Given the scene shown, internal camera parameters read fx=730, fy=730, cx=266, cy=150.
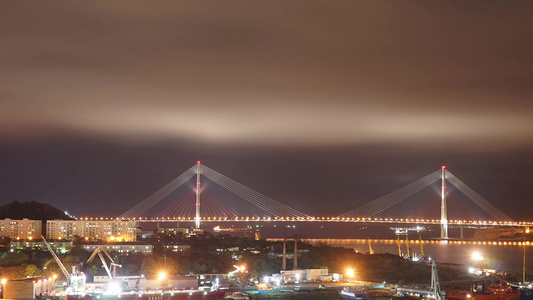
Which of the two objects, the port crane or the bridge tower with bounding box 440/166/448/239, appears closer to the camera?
the port crane

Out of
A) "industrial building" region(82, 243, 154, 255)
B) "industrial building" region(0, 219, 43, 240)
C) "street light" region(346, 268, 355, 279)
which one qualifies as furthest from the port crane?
"industrial building" region(0, 219, 43, 240)

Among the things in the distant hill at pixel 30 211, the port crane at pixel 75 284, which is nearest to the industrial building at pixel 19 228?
the distant hill at pixel 30 211

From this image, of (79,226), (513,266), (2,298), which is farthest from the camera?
(79,226)

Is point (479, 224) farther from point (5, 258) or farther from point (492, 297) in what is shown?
point (5, 258)

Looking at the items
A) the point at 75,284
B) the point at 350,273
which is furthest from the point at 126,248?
the point at 350,273

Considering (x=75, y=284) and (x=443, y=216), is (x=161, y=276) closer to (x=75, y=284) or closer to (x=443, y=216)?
(x=75, y=284)

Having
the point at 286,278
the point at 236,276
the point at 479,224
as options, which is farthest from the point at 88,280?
the point at 479,224

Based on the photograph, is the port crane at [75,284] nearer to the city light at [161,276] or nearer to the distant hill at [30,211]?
the city light at [161,276]

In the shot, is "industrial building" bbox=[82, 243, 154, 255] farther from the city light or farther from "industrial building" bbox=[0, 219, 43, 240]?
the city light
